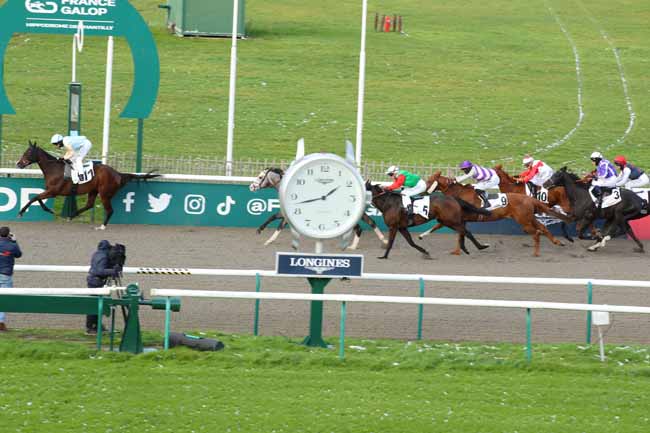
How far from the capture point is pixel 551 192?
67.2 feet

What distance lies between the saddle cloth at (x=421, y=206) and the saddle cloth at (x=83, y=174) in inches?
211

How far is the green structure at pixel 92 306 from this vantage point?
429 inches

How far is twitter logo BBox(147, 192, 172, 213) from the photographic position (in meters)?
20.7

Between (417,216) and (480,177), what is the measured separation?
2076mm

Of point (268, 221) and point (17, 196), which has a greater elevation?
point (17, 196)

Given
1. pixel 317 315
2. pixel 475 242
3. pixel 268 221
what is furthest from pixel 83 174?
pixel 317 315

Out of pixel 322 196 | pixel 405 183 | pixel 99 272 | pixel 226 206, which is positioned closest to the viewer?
pixel 322 196

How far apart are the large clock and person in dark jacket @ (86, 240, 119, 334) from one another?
1.99 meters

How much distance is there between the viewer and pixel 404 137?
33.4 meters

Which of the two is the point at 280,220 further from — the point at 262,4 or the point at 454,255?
the point at 262,4

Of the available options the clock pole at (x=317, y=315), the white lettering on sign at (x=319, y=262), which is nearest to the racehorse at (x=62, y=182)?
the clock pole at (x=317, y=315)

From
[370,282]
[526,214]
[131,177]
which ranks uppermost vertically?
[131,177]

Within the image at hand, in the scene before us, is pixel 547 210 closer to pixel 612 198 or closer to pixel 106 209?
pixel 612 198

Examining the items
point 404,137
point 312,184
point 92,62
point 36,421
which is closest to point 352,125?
point 404,137
